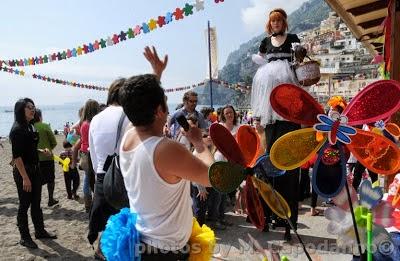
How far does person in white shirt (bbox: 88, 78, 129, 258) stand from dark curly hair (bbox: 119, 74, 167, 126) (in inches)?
48.3

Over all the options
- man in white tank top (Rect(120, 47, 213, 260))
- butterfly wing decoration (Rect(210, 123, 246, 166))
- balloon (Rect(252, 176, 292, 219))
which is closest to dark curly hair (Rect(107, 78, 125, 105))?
man in white tank top (Rect(120, 47, 213, 260))

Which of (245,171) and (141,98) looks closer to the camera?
(245,171)

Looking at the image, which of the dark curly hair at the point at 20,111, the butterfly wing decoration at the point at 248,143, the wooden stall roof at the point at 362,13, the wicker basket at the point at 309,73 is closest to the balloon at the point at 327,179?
the butterfly wing decoration at the point at 248,143

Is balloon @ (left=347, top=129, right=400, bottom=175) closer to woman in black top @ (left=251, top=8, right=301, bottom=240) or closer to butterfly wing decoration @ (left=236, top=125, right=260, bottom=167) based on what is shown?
butterfly wing decoration @ (left=236, top=125, right=260, bottom=167)

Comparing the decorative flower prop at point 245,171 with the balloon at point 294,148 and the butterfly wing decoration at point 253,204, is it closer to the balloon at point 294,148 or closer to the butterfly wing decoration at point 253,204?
the butterfly wing decoration at point 253,204

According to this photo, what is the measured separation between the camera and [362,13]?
15.3 feet

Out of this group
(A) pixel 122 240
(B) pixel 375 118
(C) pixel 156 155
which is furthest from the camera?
(A) pixel 122 240

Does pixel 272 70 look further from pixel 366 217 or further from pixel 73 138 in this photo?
pixel 73 138

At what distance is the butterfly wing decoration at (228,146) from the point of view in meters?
1.39

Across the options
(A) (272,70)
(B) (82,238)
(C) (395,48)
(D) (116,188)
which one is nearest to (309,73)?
(A) (272,70)

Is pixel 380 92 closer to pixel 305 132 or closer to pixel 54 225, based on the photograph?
pixel 305 132

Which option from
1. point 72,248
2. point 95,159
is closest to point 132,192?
point 95,159

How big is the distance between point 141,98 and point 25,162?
10.5ft

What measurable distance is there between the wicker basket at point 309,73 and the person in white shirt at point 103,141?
51.8 inches
